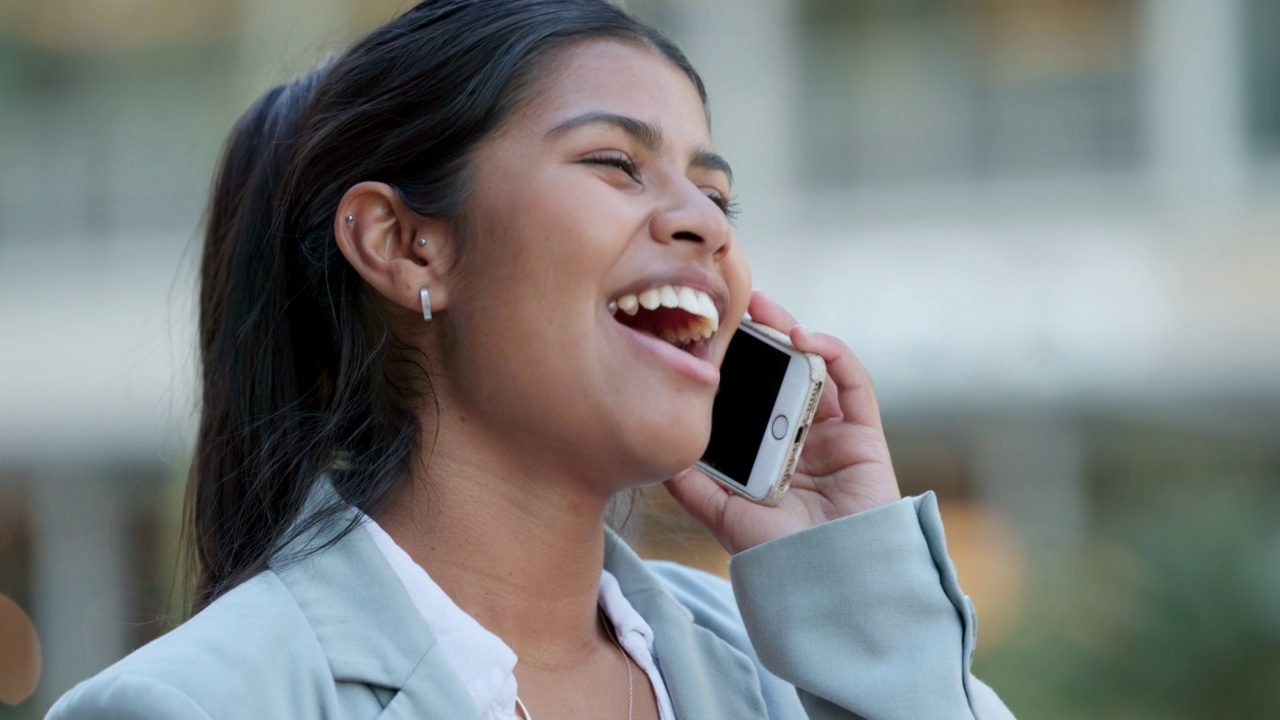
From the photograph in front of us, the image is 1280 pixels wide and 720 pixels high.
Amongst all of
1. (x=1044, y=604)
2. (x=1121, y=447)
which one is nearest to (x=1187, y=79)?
(x=1121, y=447)

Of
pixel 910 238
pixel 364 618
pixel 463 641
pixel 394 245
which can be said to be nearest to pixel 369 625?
pixel 364 618

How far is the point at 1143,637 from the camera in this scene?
5801 mm

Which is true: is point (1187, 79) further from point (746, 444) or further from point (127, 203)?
point (746, 444)

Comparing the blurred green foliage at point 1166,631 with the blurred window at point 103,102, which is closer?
the blurred green foliage at point 1166,631

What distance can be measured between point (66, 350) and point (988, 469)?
6299mm

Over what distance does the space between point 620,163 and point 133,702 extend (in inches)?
38.4

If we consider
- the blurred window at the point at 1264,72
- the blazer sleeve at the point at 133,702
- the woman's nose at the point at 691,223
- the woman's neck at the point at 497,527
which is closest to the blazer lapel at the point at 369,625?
Answer: the woman's neck at the point at 497,527

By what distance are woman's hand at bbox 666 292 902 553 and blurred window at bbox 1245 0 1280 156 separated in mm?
7808

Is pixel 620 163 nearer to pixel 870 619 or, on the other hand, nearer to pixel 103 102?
pixel 870 619

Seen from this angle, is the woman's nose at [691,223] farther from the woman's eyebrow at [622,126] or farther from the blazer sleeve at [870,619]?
the blazer sleeve at [870,619]

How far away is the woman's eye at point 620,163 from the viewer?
6.70ft

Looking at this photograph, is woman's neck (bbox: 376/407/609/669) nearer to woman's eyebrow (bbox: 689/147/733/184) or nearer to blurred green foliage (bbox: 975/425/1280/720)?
woman's eyebrow (bbox: 689/147/733/184)

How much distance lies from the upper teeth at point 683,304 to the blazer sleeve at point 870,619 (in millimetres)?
350

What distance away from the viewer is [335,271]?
2.16 metres
